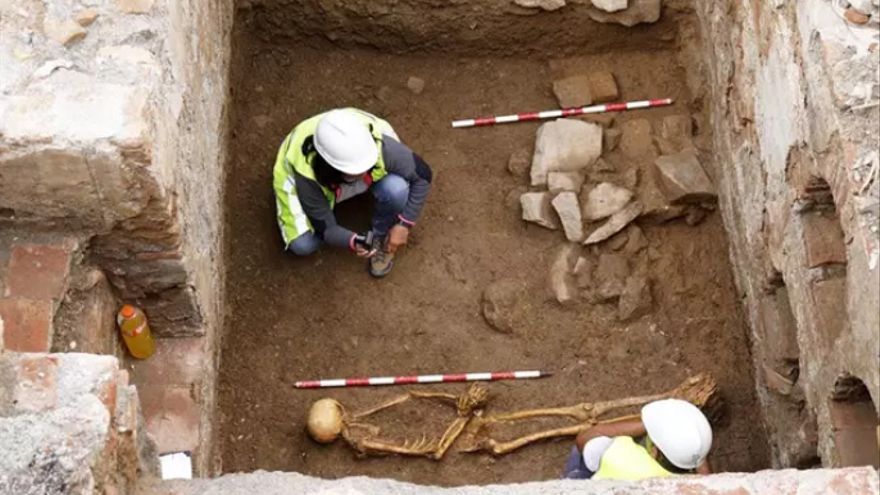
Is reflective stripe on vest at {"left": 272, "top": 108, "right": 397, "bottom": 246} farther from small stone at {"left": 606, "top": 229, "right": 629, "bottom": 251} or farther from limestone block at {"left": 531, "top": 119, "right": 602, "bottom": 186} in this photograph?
small stone at {"left": 606, "top": 229, "right": 629, "bottom": 251}

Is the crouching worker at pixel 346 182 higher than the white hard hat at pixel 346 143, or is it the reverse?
the white hard hat at pixel 346 143

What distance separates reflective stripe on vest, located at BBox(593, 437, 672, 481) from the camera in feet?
15.5

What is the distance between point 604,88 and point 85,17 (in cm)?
283

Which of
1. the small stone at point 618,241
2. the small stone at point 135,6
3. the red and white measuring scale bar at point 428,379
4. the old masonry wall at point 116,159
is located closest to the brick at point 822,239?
the small stone at point 618,241

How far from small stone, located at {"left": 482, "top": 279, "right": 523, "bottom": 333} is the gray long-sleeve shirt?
0.49m

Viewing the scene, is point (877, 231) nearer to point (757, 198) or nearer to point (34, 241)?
point (757, 198)

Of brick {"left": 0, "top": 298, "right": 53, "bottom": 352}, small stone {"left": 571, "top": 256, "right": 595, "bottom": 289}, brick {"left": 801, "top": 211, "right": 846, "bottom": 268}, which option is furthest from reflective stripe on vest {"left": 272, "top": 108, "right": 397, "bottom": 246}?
brick {"left": 801, "top": 211, "right": 846, "bottom": 268}

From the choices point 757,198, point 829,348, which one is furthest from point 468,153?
point 829,348

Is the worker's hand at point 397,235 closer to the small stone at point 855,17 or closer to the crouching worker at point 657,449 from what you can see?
the crouching worker at point 657,449

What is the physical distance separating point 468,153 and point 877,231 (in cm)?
269

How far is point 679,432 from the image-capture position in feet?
16.0

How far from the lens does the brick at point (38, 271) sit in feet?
14.8

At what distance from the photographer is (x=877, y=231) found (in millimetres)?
4125

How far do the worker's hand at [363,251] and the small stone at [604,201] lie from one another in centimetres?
101
